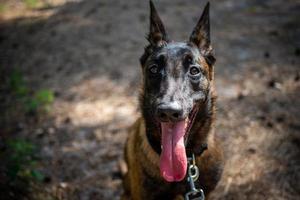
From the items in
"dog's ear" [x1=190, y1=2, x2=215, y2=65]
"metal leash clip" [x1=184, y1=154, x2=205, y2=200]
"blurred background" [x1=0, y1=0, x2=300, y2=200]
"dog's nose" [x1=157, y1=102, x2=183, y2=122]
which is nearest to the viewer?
"dog's nose" [x1=157, y1=102, x2=183, y2=122]

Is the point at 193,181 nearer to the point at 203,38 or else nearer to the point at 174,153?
the point at 174,153

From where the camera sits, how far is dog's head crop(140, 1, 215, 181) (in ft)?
11.0

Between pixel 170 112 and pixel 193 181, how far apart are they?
77 centimetres

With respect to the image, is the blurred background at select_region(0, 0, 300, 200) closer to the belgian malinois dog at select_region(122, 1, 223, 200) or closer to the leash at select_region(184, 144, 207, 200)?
the belgian malinois dog at select_region(122, 1, 223, 200)

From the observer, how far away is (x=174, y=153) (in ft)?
11.0

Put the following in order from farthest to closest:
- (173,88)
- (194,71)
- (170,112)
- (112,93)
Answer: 1. (112,93)
2. (194,71)
3. (173,88)
4. (170,112)

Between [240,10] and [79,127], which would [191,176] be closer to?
[79,127]

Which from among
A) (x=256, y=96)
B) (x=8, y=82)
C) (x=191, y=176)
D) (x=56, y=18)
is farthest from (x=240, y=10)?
(x=191, y=176)

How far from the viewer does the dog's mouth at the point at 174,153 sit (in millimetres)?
3355

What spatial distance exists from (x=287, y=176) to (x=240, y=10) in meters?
5.33

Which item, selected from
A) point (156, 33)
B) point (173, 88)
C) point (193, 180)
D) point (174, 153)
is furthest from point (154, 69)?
point (193, 180)

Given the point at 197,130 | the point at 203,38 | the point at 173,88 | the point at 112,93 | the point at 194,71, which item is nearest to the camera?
the point at 173,88

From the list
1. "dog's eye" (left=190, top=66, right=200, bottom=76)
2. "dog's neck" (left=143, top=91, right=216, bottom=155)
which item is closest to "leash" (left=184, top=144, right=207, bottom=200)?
"dog's neck" (left=143, top=91, right=216, bottom=155)

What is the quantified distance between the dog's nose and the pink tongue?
0.58 ft
